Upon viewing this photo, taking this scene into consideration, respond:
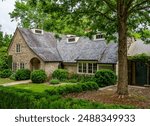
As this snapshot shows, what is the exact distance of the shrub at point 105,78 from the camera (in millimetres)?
26633

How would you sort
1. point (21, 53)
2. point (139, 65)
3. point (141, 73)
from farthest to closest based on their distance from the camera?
point (21, 53) < point (139, 65) < point (141, 73)

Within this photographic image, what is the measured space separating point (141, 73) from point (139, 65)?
94 cm

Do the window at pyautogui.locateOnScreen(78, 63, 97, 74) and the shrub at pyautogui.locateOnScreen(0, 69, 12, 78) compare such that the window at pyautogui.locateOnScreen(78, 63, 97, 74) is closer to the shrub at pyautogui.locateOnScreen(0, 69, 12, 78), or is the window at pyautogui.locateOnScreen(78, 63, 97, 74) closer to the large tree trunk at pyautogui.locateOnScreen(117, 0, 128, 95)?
the shrub at pyautogui.locateOnScreen(0, 69, 12, 78)

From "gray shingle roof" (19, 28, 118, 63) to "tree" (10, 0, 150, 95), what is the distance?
8845 mm

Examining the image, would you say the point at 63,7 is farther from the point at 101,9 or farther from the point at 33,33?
the point at 33,33

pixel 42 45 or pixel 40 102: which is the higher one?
pixel 42 45

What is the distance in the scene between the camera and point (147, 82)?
2700 centimetres

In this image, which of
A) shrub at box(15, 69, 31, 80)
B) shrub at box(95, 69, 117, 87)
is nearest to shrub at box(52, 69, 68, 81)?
shrub at box(15, 69, 31, 80)

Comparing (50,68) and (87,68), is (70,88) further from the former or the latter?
(50,68)

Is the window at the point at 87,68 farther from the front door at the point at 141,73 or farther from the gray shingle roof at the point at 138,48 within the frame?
the front door at the point at 141,73

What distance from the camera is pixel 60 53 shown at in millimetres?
37719

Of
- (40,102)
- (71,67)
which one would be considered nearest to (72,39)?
(71,67)

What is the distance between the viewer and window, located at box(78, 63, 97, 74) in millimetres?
32031

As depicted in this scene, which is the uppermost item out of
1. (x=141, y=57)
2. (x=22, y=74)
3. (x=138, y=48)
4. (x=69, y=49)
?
(x=69, y=49)
